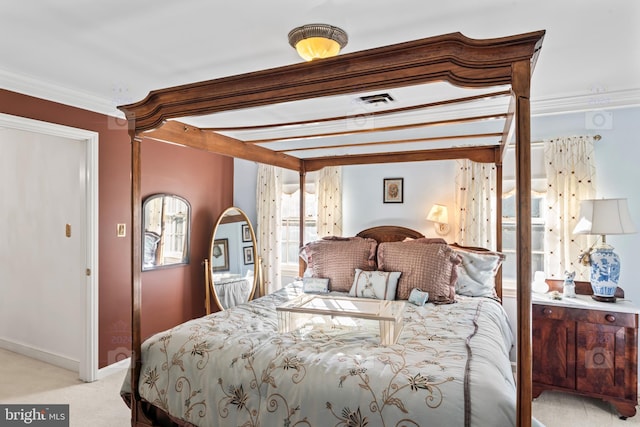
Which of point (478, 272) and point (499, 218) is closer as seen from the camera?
point (478, 272)

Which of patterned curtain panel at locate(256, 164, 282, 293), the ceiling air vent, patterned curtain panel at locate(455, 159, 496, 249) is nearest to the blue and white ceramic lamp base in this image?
patterned curtain panel at locate(455, 159, 496, 249)

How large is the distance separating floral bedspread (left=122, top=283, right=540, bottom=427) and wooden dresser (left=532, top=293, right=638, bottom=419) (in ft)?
2.73

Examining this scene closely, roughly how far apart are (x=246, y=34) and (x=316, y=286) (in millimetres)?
2058

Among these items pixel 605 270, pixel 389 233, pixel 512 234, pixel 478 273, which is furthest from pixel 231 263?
pixel 605 270

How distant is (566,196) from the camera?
319 centimetres

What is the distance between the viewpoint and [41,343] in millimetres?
3732

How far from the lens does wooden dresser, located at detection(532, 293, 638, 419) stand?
8.85 feet

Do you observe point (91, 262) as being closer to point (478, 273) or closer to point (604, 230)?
point (478, 273)

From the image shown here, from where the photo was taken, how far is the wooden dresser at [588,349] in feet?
8.85

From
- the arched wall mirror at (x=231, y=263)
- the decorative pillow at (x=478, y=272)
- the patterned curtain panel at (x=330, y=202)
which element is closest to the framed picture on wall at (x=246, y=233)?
the arched wall mirror at (x=231, y=263)

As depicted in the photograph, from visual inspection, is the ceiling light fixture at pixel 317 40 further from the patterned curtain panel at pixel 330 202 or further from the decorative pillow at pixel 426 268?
the patterned curtain panel at pixel 330 202

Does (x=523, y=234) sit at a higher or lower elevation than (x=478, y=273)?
higher

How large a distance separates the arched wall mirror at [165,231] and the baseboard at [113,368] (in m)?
0.85

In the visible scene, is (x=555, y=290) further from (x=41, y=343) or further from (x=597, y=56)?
(x=41, y=343)
